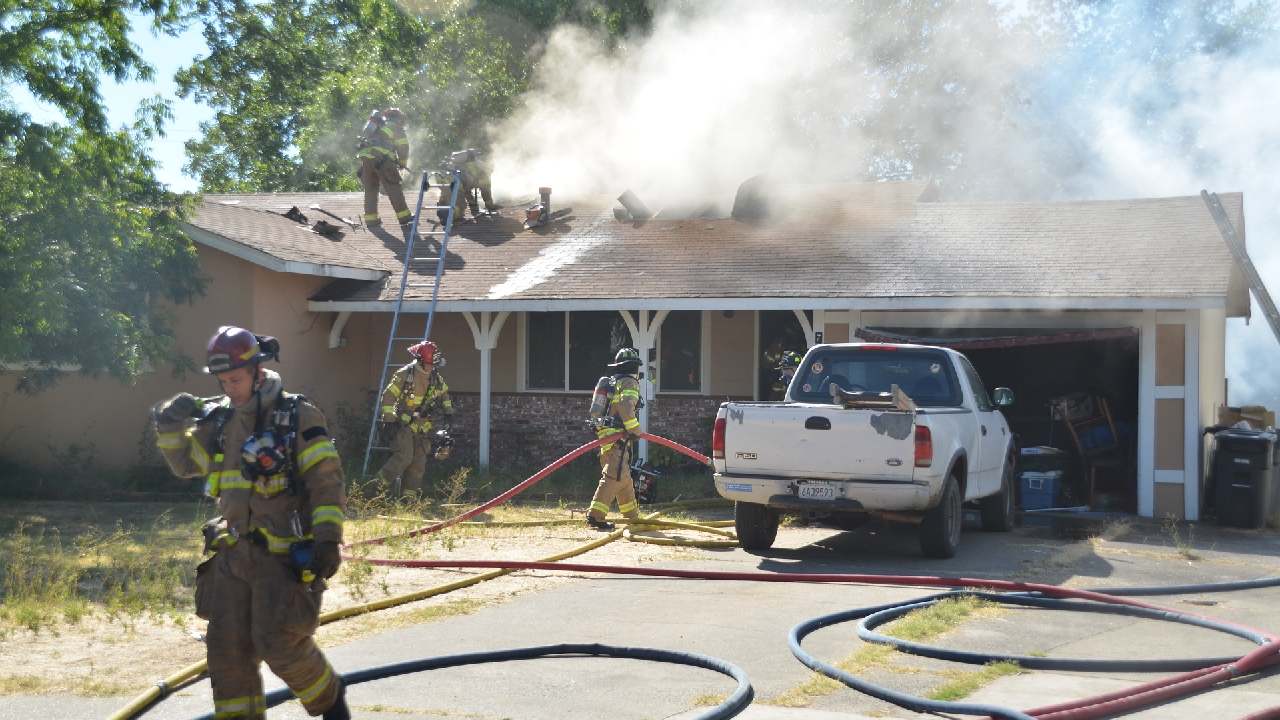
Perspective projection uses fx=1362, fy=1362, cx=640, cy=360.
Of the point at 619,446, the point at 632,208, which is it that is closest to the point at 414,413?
the point at 619,446

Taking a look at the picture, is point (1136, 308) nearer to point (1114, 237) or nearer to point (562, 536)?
point (1114, 237)

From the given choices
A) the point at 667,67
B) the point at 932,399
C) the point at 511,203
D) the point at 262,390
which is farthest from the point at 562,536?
the point at 667,67

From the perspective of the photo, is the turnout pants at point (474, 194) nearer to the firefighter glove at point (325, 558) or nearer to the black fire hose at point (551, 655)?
the black fire hose at point (551, 655)

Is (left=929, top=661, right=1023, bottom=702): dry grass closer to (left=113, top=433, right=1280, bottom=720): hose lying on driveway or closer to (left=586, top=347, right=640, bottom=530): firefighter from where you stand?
(left=113, top=433, right=1280, bottom=720): hose lying on driveway

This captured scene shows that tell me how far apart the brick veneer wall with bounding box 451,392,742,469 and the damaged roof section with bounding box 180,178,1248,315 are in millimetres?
1872

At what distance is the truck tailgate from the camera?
1073 cm

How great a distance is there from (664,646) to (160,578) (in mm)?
4226

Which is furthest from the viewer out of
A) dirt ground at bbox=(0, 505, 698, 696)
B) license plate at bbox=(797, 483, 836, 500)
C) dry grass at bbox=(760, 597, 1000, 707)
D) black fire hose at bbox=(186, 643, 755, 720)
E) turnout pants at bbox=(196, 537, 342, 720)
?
license plate at bbox=(797, 483, 836, 500)

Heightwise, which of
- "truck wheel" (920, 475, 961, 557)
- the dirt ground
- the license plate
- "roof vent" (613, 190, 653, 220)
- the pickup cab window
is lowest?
the dirt ground

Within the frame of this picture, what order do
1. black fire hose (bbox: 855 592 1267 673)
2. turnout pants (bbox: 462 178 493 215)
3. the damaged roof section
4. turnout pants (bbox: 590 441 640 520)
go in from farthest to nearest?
turnout pants (bbox: 462 178 493 215) → the damaged roof section → turnout pants (bbox: 590 441 640 520) → black fire hose (bbox: 855 592 1267 673)

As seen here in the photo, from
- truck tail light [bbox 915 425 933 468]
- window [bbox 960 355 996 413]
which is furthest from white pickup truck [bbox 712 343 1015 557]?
window [bbox 960 355 996 413]

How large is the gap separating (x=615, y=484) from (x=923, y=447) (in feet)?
11.6

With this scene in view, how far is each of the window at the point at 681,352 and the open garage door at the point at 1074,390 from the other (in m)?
3.32

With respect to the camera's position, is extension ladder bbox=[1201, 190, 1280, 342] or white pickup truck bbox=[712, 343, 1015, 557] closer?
white pickup truck bbox=[712, 343, 1015, 557]
